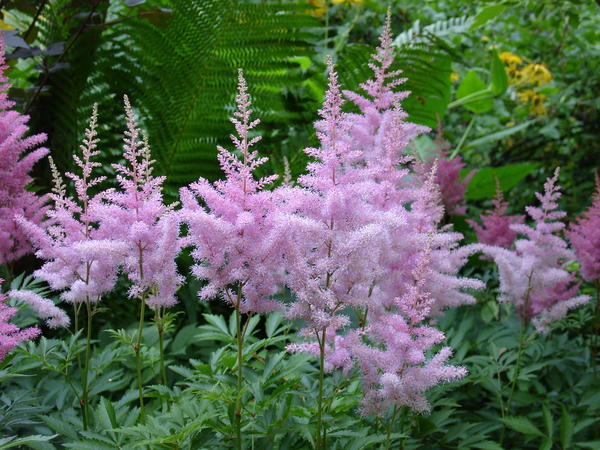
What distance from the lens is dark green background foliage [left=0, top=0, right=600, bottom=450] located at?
158 centimetres

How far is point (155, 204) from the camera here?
144 centimetres

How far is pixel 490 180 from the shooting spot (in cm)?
443

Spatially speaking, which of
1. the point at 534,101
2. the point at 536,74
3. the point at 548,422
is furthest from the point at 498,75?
the point at 548,422

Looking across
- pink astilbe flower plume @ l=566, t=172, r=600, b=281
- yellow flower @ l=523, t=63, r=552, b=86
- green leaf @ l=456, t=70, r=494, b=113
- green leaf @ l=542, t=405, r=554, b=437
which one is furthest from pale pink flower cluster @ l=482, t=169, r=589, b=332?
yellow flower @ l=523, t=63, r=552, b=86

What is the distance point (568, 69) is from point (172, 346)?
5234mm

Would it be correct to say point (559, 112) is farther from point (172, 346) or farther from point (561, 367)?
point (172, 346)

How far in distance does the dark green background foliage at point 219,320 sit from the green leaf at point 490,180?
0.01m

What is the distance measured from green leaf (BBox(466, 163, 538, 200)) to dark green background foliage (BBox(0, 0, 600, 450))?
0.01 meters

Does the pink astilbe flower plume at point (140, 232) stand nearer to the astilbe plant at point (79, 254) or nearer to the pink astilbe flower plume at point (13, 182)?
the astilbe plant at point (79, 254)

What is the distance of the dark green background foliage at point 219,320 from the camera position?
158cm

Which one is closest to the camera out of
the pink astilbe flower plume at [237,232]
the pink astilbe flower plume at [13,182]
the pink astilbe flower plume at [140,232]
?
the pink astilbe flower plume at [237,232]

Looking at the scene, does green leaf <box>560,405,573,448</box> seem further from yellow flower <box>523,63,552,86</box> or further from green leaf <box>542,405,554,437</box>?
yellow flower <box>523,63,552,86</box>

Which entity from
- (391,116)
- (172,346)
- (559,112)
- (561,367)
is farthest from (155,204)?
(559,112)

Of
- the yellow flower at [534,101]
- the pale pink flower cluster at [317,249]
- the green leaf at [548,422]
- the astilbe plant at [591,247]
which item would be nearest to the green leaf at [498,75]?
the yellow flower at [534,101]
